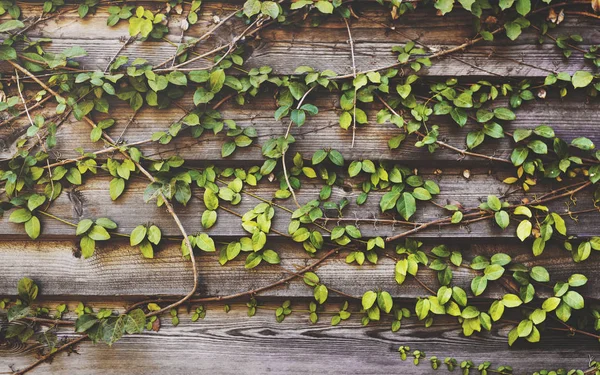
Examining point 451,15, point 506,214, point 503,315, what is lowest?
point 503,315

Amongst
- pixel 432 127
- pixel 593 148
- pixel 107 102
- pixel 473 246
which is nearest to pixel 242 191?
pixel 107 102

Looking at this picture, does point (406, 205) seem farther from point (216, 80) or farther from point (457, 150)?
point (216, 80)

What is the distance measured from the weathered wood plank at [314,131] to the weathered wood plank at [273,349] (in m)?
0.62

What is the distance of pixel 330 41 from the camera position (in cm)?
160

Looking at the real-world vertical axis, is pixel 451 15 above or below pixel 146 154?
above

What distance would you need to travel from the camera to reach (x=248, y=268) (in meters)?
1.62

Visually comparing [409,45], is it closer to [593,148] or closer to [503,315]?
[593,148]

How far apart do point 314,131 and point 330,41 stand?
1.10 ft

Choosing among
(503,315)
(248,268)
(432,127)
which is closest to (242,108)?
(248,268)

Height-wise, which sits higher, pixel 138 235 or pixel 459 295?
pixel 138 235

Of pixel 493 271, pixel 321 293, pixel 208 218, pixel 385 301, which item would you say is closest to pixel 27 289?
pixel 208 218

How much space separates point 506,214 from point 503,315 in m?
0.41

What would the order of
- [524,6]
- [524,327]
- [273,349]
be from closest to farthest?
[524,6]
[524,327]
[273,349]

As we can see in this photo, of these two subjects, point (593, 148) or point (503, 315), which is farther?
point (503, 315)
